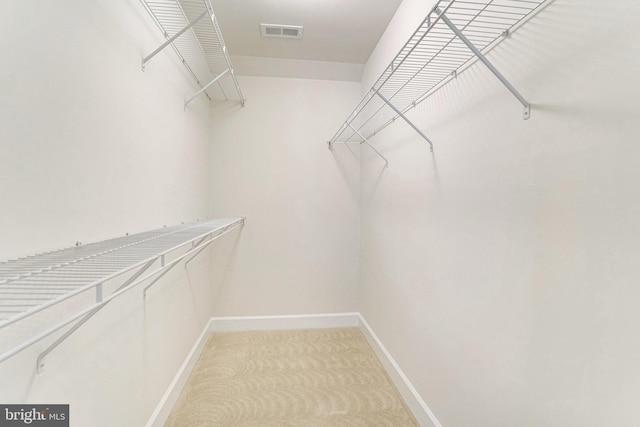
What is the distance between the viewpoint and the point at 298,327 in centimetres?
275

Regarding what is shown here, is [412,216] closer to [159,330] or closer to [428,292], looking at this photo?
[428,292]

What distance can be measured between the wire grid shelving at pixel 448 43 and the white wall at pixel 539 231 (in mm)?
58

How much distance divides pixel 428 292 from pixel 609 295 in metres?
0.88

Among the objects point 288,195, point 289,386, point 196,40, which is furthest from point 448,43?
point 289,386

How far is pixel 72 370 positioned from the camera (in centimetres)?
89

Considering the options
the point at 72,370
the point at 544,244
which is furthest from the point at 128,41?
the point at 544,244

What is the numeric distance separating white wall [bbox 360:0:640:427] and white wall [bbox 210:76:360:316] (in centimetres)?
130

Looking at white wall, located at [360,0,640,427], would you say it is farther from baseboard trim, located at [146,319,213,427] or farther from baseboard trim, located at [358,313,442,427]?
baseboard trim, located at [146,319,213,427]

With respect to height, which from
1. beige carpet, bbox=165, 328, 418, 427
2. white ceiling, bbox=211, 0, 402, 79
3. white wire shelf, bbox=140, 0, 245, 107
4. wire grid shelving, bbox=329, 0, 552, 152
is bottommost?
beige carpet, bbox=165, 328, 418, 427

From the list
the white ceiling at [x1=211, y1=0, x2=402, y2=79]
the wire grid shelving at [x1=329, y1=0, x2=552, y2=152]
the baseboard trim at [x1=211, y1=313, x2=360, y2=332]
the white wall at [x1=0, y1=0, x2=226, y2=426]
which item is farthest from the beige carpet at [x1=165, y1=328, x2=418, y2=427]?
the white ceiling at [x1=211, y1=0, x2=402, y2=79]

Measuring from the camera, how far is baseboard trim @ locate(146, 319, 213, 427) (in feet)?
4.83

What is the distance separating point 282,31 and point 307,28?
0.20m
